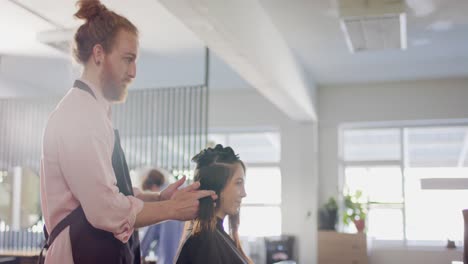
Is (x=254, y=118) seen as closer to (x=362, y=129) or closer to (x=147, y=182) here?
(x=362, y=129)

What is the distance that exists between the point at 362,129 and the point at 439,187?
12.6 feet

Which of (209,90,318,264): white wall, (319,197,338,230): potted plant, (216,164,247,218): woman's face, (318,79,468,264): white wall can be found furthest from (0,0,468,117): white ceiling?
(319,197,338,230): potted plant

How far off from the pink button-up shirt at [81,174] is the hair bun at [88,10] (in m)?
0.18

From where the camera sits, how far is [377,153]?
7.73 meters

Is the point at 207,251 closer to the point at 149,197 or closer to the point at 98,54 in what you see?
the point at 149,197

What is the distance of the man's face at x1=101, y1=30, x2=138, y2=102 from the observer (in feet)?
4.33

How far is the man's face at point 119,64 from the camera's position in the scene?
1319mm

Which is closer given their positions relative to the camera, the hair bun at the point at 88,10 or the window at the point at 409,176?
the hair bun at the point at 88,10

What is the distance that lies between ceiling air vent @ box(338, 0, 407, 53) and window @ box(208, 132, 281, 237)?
10.7 feet

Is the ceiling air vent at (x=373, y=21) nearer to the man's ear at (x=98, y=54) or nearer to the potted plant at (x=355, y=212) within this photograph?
the potted plant at (x=355, y=212)

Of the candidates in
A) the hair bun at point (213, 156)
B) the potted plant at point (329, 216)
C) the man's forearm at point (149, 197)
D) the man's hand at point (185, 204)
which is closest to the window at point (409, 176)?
the potted plant at point (329, 216)

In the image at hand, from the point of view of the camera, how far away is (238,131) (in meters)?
8.16

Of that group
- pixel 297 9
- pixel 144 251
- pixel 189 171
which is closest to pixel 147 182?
pixel 144 251

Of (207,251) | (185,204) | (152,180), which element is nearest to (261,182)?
(152,180)
